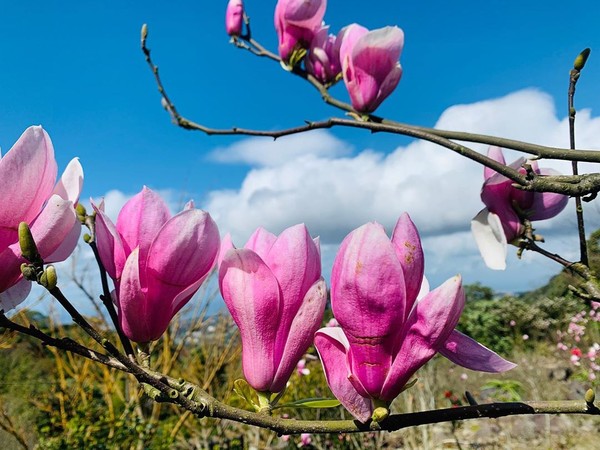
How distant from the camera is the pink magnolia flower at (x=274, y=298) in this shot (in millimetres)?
578

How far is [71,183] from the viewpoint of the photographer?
23.9 inches

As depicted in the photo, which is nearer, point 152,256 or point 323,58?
point 152,256

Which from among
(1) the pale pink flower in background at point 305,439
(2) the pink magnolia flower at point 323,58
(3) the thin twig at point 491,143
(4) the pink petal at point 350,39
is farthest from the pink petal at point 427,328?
(1) the pale pink flower in background at point 305,439

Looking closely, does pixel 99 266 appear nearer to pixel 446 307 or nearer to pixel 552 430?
pixel 446 307

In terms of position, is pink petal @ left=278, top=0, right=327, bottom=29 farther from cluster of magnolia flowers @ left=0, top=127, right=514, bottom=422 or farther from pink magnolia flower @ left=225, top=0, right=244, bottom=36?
cluster of magnolia flowers @ left=0, top=127, right=514, bottom=422

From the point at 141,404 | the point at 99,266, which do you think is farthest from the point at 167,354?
the point at 99,266

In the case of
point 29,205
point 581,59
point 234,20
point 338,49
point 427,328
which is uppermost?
point 234,20

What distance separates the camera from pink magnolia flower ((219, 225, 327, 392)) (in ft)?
1.90

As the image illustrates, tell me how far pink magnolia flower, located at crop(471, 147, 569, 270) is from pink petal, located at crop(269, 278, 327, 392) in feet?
1.63

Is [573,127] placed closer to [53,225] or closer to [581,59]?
[581,59]

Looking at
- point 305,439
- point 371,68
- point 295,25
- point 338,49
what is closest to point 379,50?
point 371,68

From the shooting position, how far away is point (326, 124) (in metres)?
1.11

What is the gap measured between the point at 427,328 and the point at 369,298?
72 mm

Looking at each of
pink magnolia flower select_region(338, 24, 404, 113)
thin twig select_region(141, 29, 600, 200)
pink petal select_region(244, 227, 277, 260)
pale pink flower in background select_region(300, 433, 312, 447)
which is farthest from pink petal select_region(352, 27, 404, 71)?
pale pink flower in background select_region(300, 433, 312, 447)
